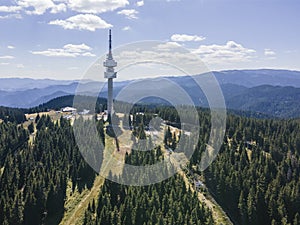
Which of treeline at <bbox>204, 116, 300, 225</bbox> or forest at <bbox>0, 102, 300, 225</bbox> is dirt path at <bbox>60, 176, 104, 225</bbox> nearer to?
forest at <bbox>0, 102, 300, 225</bbox>

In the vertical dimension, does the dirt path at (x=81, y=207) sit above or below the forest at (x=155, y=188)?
below

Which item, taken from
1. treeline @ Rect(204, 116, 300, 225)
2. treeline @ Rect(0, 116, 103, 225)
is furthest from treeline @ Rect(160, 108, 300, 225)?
treeline @ Rect(0, 116, 103, 225)

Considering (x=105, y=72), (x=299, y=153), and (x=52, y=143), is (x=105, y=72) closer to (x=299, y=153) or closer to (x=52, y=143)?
(x=52, y=143)

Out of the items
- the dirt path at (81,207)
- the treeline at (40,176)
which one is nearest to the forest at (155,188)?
the treeline at (40,176)

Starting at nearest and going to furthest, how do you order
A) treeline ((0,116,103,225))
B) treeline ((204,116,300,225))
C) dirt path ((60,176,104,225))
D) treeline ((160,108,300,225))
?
1. treeline ((204,116,300,225))
2. treeline ((160,108,300,225))
3. dirt path ((60,176,104,225))
4. treeline ((0,116,103,225))

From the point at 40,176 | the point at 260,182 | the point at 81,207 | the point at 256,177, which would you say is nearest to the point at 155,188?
the point at 81,207

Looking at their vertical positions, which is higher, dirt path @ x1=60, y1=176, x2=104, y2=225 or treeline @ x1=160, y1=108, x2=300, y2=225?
treeline @ x1=160, y1=108, x2=300, y2=225

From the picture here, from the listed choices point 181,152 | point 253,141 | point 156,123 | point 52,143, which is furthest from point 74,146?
point 253,141

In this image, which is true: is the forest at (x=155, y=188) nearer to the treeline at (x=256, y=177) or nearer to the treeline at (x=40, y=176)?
the treeline at (x=40, y=176)
